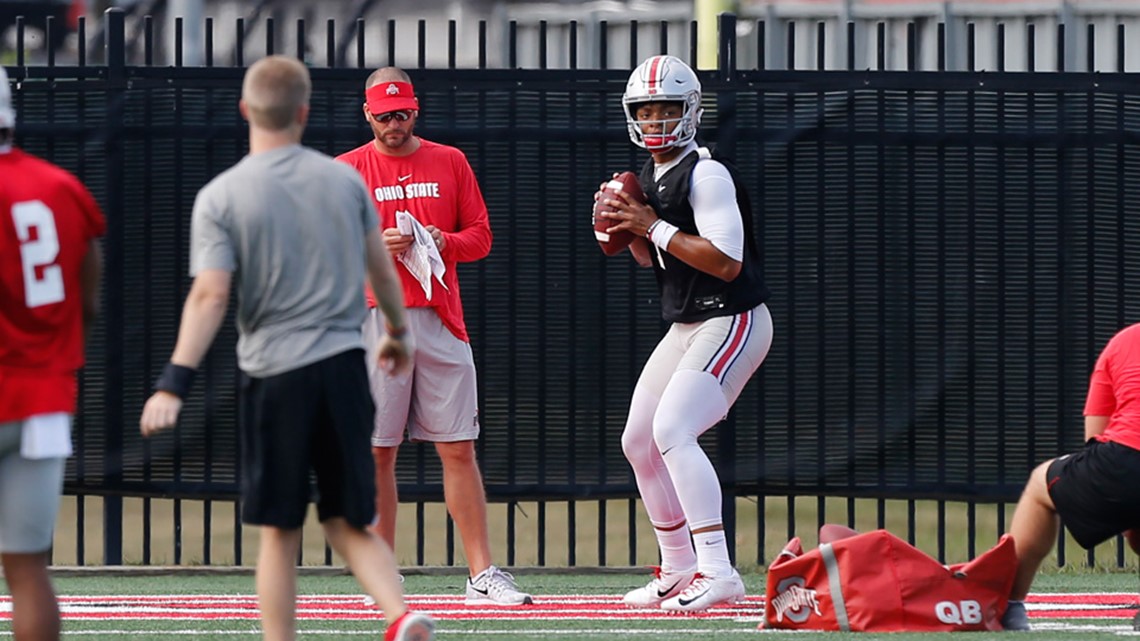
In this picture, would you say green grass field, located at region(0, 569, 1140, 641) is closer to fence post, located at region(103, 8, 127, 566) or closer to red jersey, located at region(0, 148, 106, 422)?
fence post, located at region(103, 8, 127, 566)

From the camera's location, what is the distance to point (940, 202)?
9172 mm

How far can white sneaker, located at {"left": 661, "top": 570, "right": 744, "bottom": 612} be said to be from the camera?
7281mm

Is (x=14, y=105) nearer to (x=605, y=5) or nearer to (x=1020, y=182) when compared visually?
(x=1020, y=182)

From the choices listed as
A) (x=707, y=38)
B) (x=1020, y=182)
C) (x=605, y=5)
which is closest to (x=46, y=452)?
(x=1020, y=182)

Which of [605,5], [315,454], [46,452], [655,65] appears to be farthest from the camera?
[605,5]

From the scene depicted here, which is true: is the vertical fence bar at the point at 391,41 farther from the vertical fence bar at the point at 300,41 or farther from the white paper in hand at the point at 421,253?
the white paper in hand at the point at 421,253

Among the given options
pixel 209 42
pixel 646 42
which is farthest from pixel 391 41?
pixel 646 42

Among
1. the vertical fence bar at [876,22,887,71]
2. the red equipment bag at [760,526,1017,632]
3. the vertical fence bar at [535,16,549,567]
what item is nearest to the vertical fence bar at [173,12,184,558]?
the vertical fence bar at [535,16,549,567]

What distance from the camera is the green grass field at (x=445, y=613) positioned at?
6863 millimetres

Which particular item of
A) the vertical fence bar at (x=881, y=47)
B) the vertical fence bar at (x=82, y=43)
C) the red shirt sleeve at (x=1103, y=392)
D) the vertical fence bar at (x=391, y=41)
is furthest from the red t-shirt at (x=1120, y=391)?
the vertical fence bar at (x=82, y=43)

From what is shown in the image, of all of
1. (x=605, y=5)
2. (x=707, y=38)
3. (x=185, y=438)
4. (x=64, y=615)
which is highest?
(x=605, y=5)

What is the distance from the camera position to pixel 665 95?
739 cm

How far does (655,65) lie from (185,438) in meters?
3.11

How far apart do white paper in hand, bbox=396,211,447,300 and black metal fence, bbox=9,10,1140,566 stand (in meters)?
1.54
